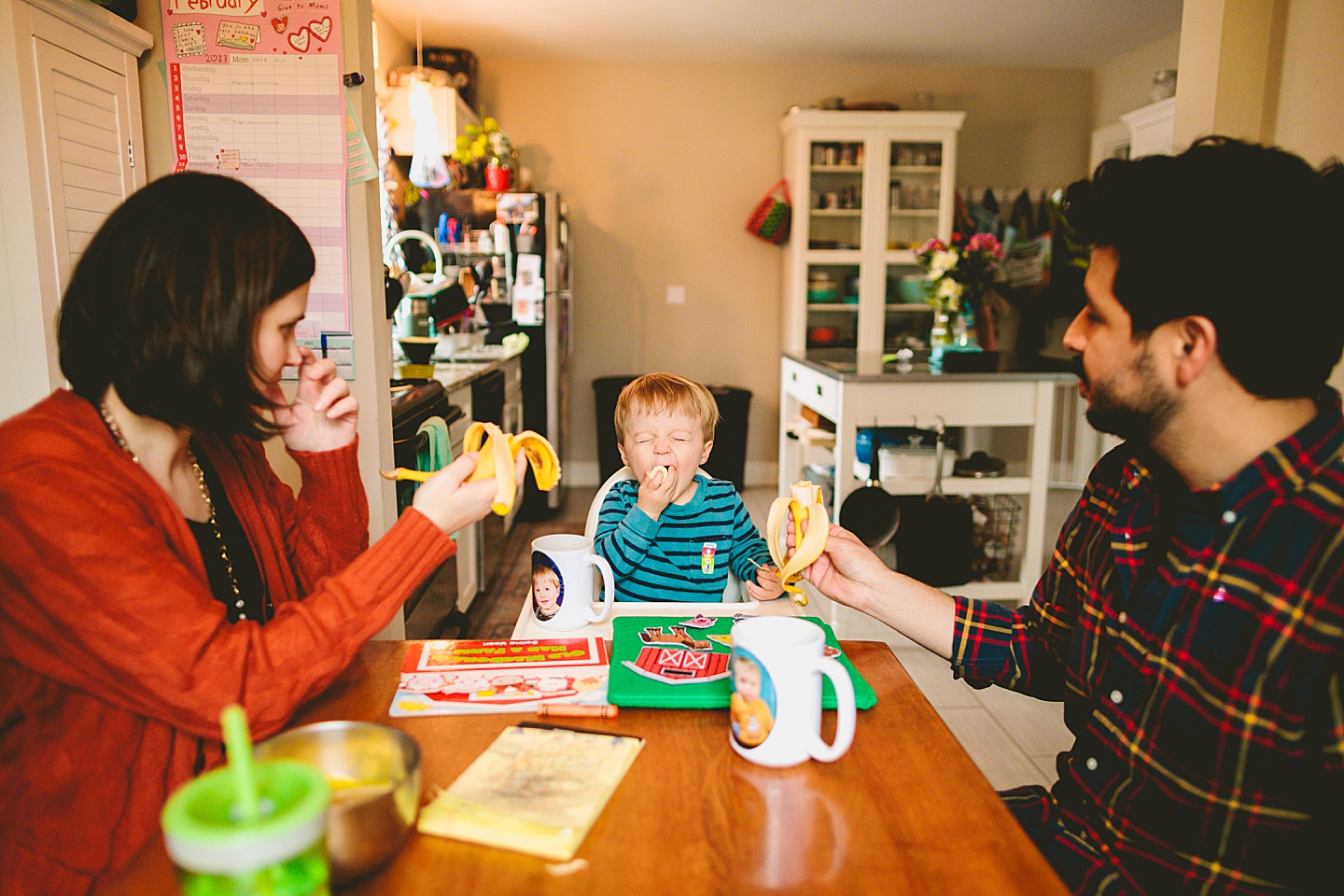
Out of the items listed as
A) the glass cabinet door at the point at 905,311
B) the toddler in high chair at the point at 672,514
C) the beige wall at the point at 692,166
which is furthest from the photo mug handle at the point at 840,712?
the beige wall at the point at 692,166

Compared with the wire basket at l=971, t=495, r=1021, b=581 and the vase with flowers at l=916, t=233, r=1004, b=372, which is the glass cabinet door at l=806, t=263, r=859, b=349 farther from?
the wire basket at l=971, t=495, r=1021, b=581

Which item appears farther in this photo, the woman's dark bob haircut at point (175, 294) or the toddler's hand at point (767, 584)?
the toddler's hand at point (767, 584)

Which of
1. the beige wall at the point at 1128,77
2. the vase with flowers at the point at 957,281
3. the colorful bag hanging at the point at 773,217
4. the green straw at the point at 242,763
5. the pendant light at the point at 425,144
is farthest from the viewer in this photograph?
the colorful bag hanging at the point at 773,217

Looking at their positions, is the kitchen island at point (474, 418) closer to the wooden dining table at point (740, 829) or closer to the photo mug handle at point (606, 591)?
the photo mug handle at point (606, 591)

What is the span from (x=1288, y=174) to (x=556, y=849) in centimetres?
101

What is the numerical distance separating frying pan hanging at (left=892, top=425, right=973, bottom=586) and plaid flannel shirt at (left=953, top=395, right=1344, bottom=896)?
6.76 feet

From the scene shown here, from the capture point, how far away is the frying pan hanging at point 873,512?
3.12 m

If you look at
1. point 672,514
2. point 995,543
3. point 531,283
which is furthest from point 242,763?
point 531,283

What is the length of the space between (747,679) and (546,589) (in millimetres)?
455

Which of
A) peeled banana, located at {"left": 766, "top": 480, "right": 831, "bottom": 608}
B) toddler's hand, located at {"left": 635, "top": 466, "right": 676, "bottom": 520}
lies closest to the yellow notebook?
peeled banana, located at {"left": 766, "top": 480, "right": 831, "bottom": 608}

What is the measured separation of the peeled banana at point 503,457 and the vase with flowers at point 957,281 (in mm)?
2708

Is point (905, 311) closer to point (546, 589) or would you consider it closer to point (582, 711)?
point (546, 589)

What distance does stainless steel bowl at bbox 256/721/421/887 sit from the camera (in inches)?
25.0

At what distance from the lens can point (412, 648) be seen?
1146 mm
